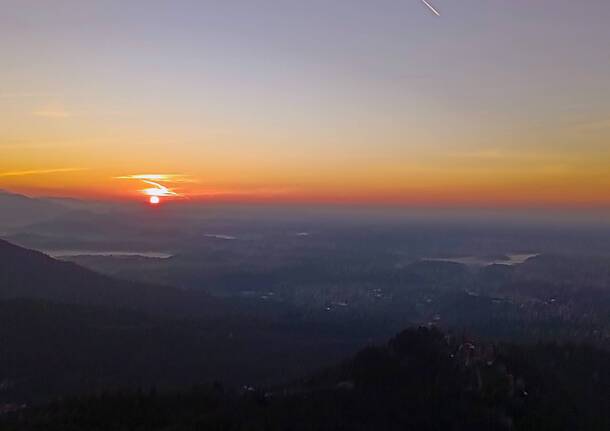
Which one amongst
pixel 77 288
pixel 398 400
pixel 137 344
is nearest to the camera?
pixel 398 400

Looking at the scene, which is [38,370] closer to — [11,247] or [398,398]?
[398,398]

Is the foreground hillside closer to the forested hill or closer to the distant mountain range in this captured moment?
the distant mountain range

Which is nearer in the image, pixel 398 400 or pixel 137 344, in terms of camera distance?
pixel 398 400

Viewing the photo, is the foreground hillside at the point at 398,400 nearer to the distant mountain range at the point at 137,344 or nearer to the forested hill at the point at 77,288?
the distant mountain range at the point at 137,344

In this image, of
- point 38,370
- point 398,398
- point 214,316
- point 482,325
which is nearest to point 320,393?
point 398,398

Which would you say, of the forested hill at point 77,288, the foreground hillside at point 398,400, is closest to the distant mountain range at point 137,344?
the forested hill at point 77,288

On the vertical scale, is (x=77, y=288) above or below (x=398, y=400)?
below

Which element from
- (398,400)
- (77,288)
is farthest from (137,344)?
(398,400)

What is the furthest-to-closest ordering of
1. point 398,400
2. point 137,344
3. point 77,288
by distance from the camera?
1. point 77,288
2. point 137,344
3. point 398,400

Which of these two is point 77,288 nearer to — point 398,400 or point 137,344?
point 137,344
